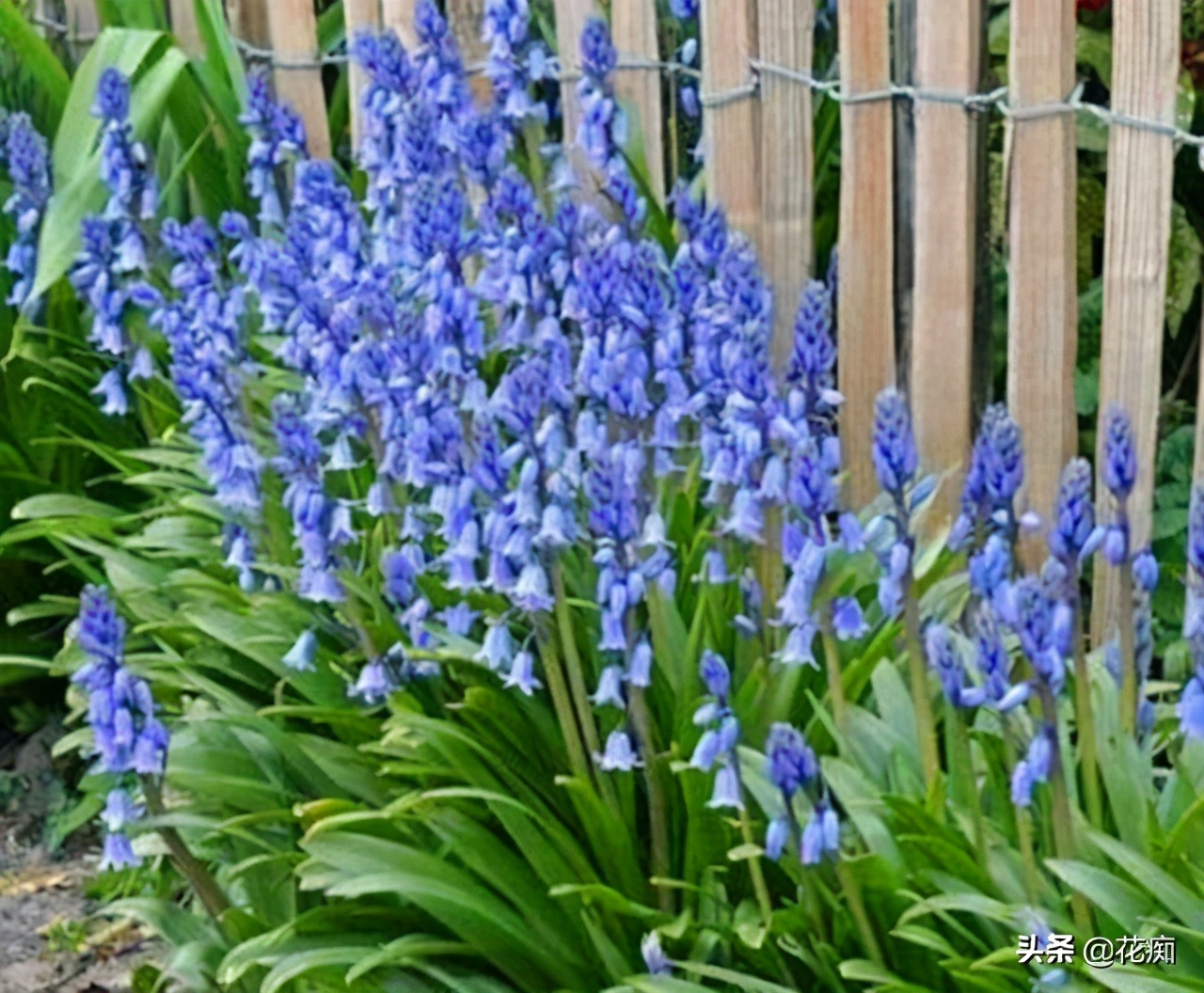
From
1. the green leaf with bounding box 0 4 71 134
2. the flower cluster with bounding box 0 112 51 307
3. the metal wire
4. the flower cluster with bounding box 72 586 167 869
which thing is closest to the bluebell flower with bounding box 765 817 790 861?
the flower cluster with bounding box 72 586 167 869

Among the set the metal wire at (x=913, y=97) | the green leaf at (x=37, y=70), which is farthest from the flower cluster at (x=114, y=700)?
the green leaf at (x=37, y=70)

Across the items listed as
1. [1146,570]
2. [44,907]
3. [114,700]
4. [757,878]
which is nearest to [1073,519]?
[1146,570]

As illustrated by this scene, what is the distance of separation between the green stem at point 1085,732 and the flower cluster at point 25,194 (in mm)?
2666

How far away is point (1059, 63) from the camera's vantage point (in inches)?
97.1

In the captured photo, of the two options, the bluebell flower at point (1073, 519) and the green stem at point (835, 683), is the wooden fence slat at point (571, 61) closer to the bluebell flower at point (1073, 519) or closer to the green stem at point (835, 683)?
the green stem at point (835, 683)

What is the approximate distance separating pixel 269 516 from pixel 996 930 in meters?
1.59

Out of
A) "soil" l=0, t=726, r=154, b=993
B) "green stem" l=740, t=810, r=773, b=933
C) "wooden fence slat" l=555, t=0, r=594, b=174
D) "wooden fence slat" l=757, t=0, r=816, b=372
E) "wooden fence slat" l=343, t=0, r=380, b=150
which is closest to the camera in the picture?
"green stem" l=740, t=810, r=773, b=933

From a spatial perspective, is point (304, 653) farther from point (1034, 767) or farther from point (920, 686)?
point (1034, 767)

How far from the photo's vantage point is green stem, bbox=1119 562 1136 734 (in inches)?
77.6

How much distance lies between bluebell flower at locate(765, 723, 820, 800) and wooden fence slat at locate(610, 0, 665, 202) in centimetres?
172

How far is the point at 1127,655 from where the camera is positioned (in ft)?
6.72

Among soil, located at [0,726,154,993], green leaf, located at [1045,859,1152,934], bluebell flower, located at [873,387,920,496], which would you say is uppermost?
bluebell flower, located at [873,387,920,496]

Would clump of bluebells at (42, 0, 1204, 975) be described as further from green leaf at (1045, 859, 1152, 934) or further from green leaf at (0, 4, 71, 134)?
green leaf at (0, 4, 71, 134)

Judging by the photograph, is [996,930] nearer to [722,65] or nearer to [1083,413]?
[1083,413]
